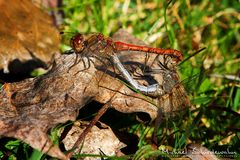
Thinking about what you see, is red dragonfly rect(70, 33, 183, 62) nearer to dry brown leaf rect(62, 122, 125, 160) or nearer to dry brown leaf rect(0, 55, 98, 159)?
dry brown leaf rect(0, 55, 98, 159)

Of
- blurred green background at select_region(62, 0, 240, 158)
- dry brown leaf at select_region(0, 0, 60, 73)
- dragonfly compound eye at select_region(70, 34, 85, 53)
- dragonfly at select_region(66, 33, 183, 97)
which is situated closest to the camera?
dragonfly at select_region(66, 33, 183, 97)

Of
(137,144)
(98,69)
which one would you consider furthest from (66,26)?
(137,144)

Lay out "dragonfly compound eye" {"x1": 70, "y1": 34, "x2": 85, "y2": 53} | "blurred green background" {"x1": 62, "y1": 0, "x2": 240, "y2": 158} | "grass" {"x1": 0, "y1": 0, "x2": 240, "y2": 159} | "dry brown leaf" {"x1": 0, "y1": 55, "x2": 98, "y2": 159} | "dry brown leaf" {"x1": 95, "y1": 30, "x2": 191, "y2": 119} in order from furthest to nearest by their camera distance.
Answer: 1. "blurred green background" {"x1": 62, "y1": 0, "x2": 240, "y2": 158}
2. "grass" {"x1": 0, "y1": 0, "x2": 240, "y2": 159}
3. "dragonfly compound eye" {"x1": 70, "y1": 34, "x2": 85, "y2": 53}
4. "dry brown leaf" {"x1": 95, "y1": 30, "x2": 191, "y2": 119}
5. "dry brown leaf" {"x1": 0, "y1": 55, "x2": 98, "y2": 159}

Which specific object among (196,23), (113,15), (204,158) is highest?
(196,23)

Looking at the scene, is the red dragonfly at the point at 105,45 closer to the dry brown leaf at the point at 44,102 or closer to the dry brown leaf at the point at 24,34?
the dry brown leaf at the point at 44,102

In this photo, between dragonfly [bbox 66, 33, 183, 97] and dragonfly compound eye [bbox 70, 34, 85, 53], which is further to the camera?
dragonfly compound eye [bbox 70, 34, 85, 53]

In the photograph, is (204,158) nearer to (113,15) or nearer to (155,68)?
(155,68)

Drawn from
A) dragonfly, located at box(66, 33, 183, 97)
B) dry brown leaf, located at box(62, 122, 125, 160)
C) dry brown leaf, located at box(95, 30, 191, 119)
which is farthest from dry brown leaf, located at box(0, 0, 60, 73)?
dry brown leaf, located at box(62, 122, 125, 160)

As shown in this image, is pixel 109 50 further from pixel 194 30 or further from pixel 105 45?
pixel 194 30
